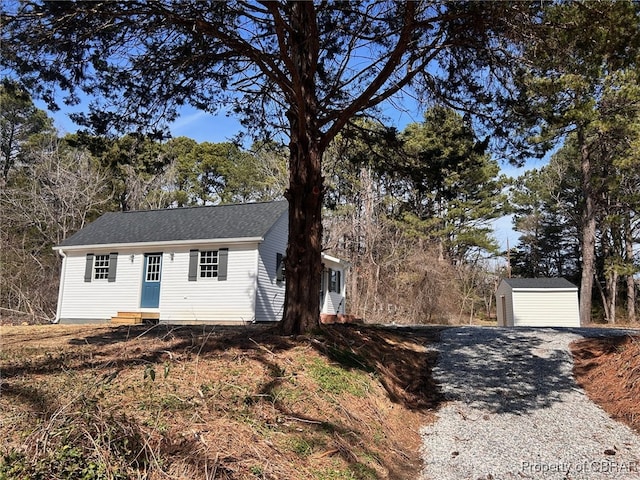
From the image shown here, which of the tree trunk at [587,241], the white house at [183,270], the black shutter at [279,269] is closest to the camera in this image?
the white house at [183,270]

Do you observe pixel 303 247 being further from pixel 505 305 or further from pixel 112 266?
pixel 505 305

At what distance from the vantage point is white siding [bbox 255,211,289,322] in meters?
13.9

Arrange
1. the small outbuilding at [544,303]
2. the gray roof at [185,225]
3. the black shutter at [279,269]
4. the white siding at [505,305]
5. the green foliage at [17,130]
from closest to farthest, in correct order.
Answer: the gray roof at [185,225] → the black shutter at [279,269] → the small outbuilding at [544,303] → the white siding at [505,305] → the green foliage at [17,130]

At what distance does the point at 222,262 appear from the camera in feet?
46.2

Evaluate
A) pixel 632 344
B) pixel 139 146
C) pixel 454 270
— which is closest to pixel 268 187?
pixel 454 270

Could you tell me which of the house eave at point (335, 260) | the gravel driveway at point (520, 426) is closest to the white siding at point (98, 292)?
the house eave at point (335, 260)

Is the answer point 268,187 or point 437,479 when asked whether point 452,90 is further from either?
point 268,187

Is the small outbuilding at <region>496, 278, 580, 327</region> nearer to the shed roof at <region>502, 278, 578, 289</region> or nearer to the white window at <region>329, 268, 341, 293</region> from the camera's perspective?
the shed roof at <region>502, 278, 578, 289</region>

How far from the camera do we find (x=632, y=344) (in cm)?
678

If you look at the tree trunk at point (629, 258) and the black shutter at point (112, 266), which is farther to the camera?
the tree trunk at point (629, 258)

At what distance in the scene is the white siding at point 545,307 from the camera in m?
17.8

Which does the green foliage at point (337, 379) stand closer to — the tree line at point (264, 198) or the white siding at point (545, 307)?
the tree line at point (264, 198)

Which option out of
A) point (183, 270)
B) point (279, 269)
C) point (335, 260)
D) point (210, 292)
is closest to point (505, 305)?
point (335, 260)

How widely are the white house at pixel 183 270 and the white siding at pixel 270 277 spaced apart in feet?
0.10
